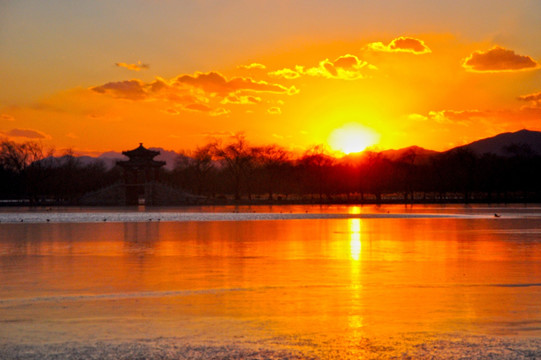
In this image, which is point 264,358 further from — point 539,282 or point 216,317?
point 539,282

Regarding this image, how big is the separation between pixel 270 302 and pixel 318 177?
136744 mm

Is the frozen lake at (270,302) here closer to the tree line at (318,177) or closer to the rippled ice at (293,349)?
the rippled ice at (293,349)

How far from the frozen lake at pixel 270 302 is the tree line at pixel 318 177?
9229 cm

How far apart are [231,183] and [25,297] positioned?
163094 millimetres

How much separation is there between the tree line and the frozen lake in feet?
303

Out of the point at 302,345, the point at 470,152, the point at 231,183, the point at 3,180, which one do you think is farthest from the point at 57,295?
the point at 231,183

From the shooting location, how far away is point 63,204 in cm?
10712

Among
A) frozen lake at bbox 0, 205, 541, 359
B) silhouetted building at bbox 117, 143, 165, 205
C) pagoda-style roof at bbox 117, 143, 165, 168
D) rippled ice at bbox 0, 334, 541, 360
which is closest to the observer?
rippled ice at bbox 0, 334, 541, 360

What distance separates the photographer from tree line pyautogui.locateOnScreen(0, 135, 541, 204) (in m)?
132

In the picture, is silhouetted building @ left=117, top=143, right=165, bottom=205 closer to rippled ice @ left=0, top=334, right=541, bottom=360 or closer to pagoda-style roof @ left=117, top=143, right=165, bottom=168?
pagoda-style roof @ left=117, top=143, right=165, bottom=168

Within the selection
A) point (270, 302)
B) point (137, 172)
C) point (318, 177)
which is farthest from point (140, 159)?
point (270, 302)

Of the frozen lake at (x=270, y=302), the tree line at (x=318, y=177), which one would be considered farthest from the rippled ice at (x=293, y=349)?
the tree line at (x=318, y=177)

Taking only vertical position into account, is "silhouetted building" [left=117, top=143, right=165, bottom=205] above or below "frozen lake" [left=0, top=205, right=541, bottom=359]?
above

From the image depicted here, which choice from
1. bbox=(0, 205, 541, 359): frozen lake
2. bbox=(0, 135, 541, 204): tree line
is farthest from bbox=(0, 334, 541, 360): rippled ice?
bbox=(0, 135, 541, 204): tree line
